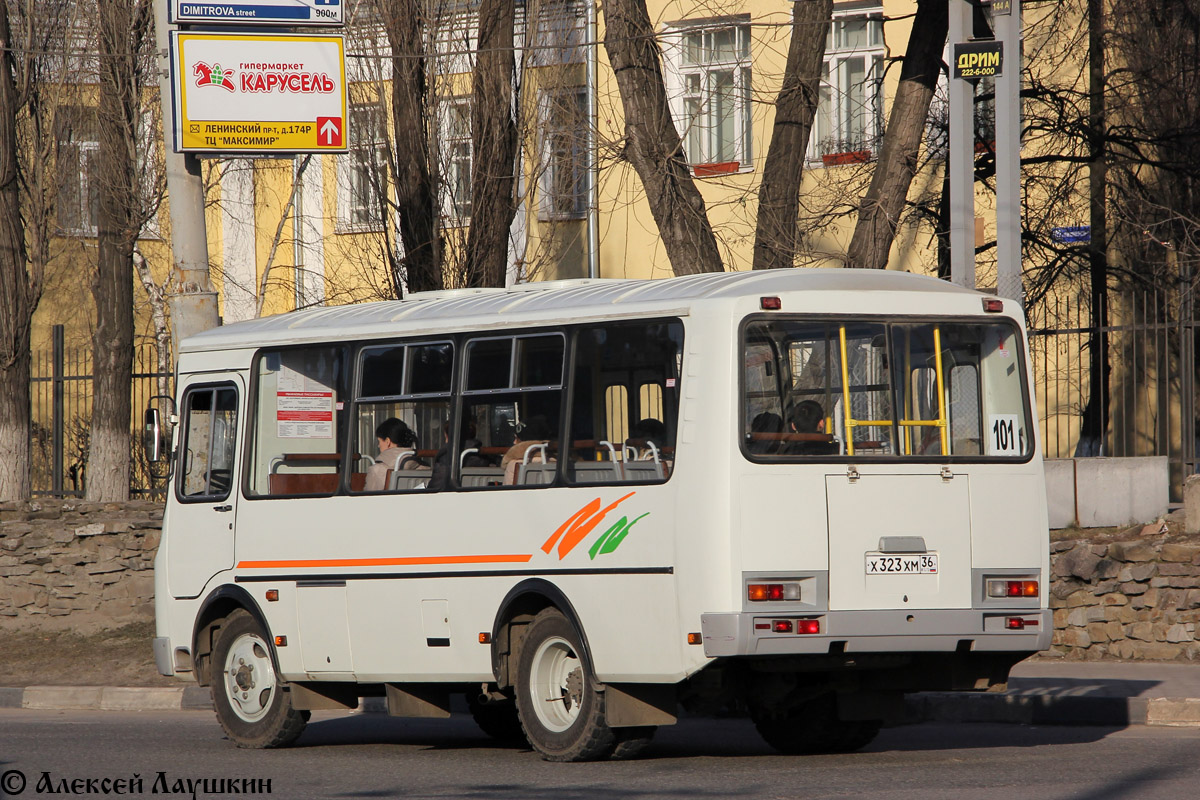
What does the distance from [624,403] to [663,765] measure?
6.81 feet

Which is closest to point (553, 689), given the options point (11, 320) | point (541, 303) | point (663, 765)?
point (663, 765)

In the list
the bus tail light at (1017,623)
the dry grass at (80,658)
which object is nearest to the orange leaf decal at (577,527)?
the bus tail light at (1017,623)

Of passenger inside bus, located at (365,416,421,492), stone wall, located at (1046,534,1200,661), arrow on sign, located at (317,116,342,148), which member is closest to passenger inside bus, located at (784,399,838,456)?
passenger inside bus, located at (365,416,421,492)

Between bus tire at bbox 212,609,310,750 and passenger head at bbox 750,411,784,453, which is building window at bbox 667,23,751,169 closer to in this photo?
bus tire at bbox 212,609,310,750

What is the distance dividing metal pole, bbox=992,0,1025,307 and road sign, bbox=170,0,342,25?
6556 mm

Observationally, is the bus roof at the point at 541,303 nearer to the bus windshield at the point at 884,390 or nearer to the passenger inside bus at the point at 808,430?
the bus windshield at the point at 884,390

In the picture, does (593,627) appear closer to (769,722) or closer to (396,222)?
(769,722)

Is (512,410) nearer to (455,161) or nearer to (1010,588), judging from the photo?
(1010,588)

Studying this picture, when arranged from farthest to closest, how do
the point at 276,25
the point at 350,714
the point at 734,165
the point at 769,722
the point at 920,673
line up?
1. the point at 734,165
2. the point at 276,25
3. the point at 350,714
4. the point at 769,722
5. the point at 920,673

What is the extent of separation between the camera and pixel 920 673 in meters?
10.3

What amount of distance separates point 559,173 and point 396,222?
196 centimetres

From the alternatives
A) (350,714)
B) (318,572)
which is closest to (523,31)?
(350,714)

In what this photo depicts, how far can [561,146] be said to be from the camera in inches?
784

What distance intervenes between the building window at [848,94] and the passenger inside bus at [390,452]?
1229 cm
